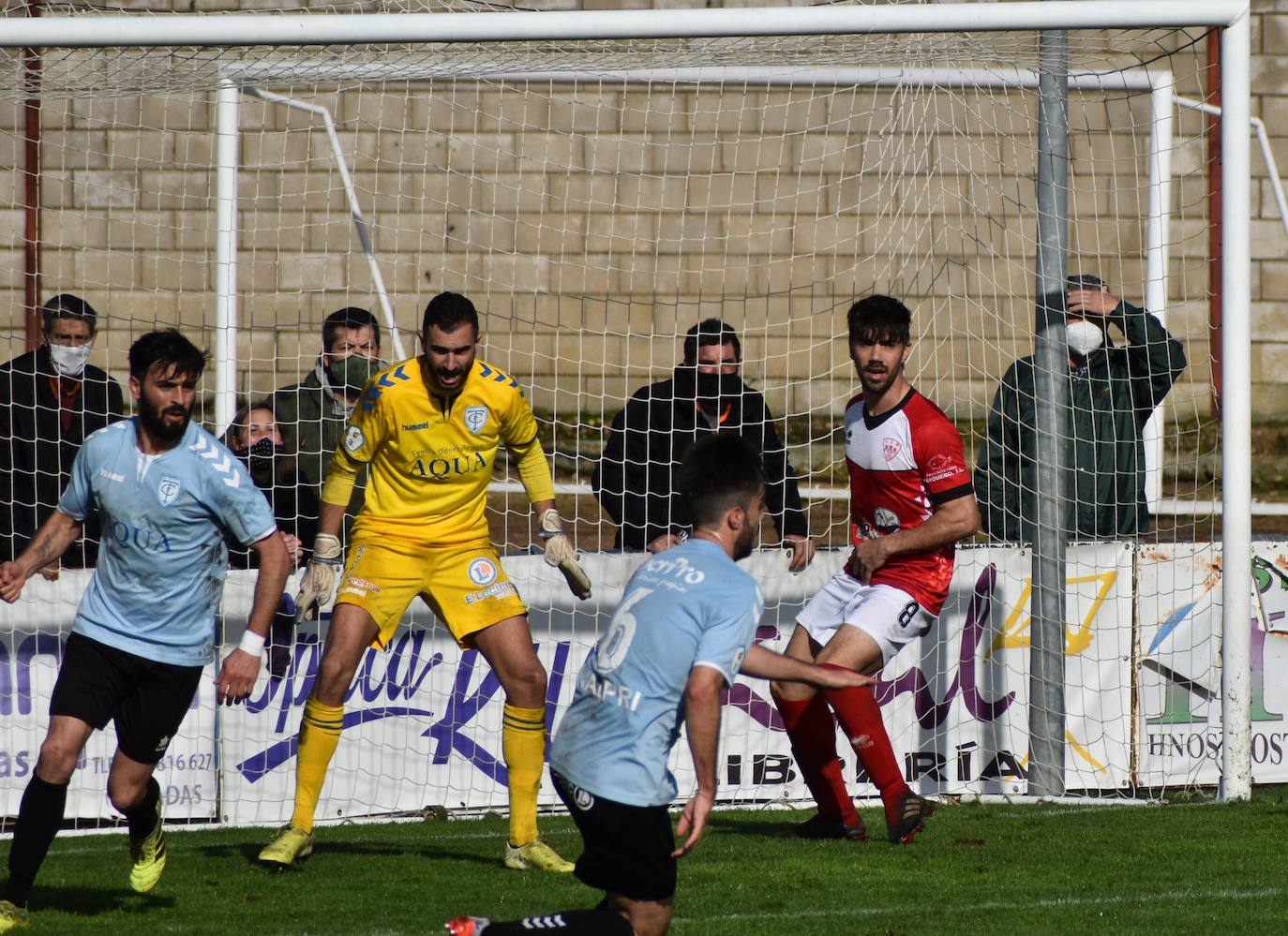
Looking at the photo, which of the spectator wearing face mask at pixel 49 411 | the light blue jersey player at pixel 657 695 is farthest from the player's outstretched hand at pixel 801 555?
the spectator wearing face mask at pixel 49 411

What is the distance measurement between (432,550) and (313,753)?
87cm

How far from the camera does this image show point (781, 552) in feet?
24.6

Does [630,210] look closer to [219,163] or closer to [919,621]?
[219,163]

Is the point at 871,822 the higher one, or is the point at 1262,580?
the point at 1262,580

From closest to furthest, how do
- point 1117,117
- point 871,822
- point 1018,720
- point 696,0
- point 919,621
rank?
1. point 919,621
2. point 871,822
3. point 1018,720
4. point 1117,117
5. point 696,0

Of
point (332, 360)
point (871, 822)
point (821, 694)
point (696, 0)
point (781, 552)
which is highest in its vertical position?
point (696, 0)

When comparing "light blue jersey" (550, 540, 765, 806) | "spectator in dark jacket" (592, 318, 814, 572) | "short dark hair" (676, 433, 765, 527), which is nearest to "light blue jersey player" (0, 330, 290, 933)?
"light blue jersey" (550, 540, 765, 806)

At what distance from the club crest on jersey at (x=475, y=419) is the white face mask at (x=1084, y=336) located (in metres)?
3.07

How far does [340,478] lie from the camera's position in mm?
5969

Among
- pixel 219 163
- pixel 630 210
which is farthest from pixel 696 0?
pixel 219 163

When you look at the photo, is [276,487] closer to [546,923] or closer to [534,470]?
[534,470]

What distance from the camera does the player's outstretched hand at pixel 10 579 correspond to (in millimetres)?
5074

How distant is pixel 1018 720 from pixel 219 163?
4820 millimetres

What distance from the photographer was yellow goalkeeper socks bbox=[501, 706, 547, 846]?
5.80 metres
